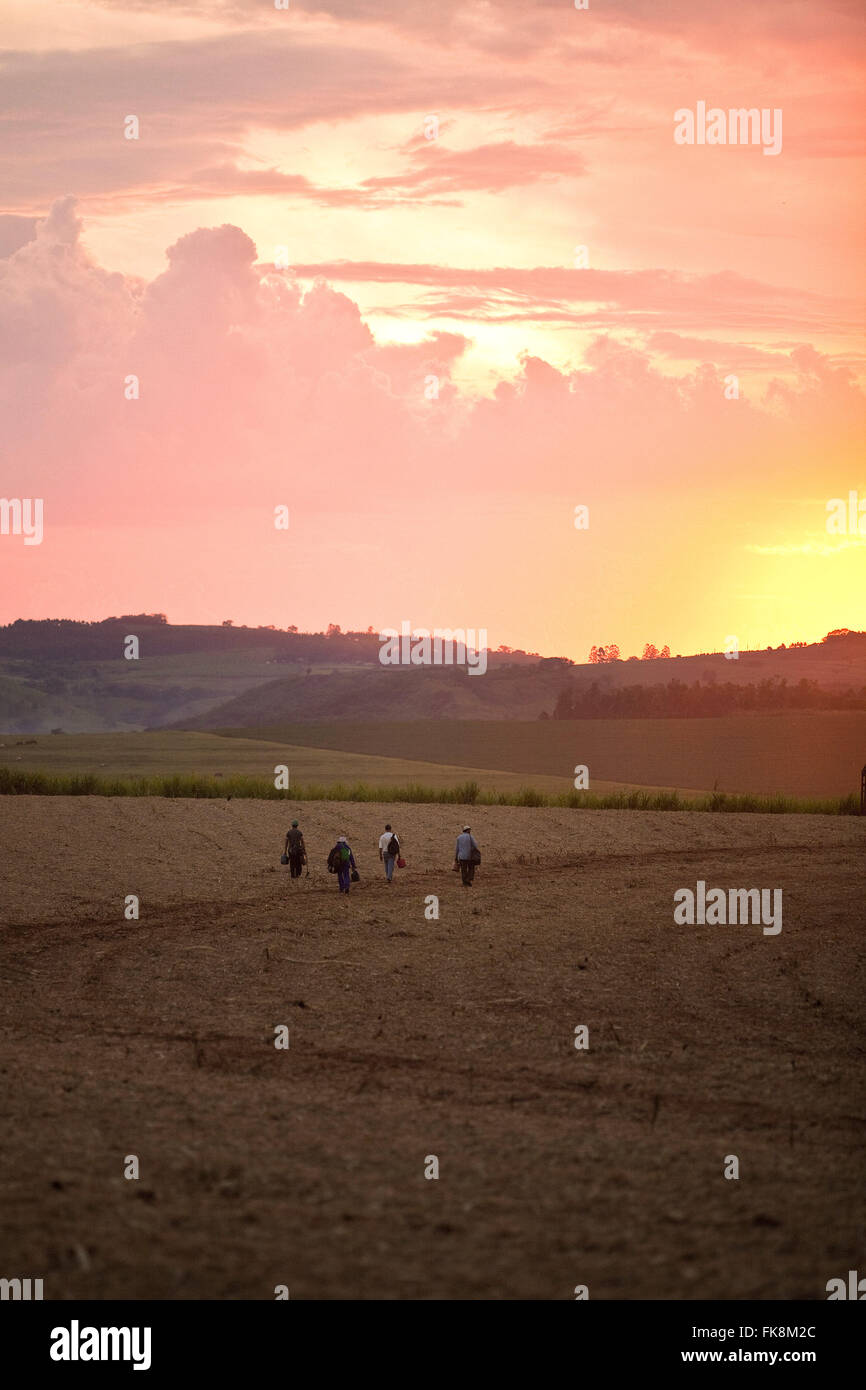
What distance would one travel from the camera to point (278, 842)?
45.0 metres

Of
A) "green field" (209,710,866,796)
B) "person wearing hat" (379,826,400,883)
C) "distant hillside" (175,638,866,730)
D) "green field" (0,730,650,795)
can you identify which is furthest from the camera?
"distant hillside" (175,638,866,730)

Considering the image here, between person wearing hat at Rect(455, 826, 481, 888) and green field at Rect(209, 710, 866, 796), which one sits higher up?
green field at Rect(209, 710, 866, 796)

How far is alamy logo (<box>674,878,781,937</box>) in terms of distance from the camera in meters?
28.6

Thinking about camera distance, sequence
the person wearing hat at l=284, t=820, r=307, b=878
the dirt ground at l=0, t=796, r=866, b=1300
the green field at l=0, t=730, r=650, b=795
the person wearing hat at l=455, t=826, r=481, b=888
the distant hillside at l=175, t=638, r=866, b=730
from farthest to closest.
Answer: the distant hillside at l=175, t=638, r=866, b=730 → the green field at l=0, t=730, r=650, b=795 → the person wearing hat at l=284, t=820, r=307, b=878 → the person wearing hat at l=455, t=826, r=481, b=888 → the dirt ground at l=0, t=796, r=866, b=1300

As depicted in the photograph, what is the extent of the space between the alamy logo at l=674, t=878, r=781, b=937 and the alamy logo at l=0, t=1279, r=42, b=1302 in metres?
20.1

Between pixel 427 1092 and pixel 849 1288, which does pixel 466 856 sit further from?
pixel 849 1288

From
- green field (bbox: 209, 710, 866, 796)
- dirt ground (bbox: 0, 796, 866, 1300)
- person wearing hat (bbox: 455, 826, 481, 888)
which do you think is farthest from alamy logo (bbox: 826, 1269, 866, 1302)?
green field (bbox: 209, 710, 866, 796)

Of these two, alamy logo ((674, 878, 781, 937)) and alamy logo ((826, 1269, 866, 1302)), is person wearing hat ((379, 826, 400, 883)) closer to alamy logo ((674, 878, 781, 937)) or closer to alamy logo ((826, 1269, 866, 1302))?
alamy logo ((674, 878, 781, 937))

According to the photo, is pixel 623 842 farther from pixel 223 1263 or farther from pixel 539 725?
pixel 539 725
